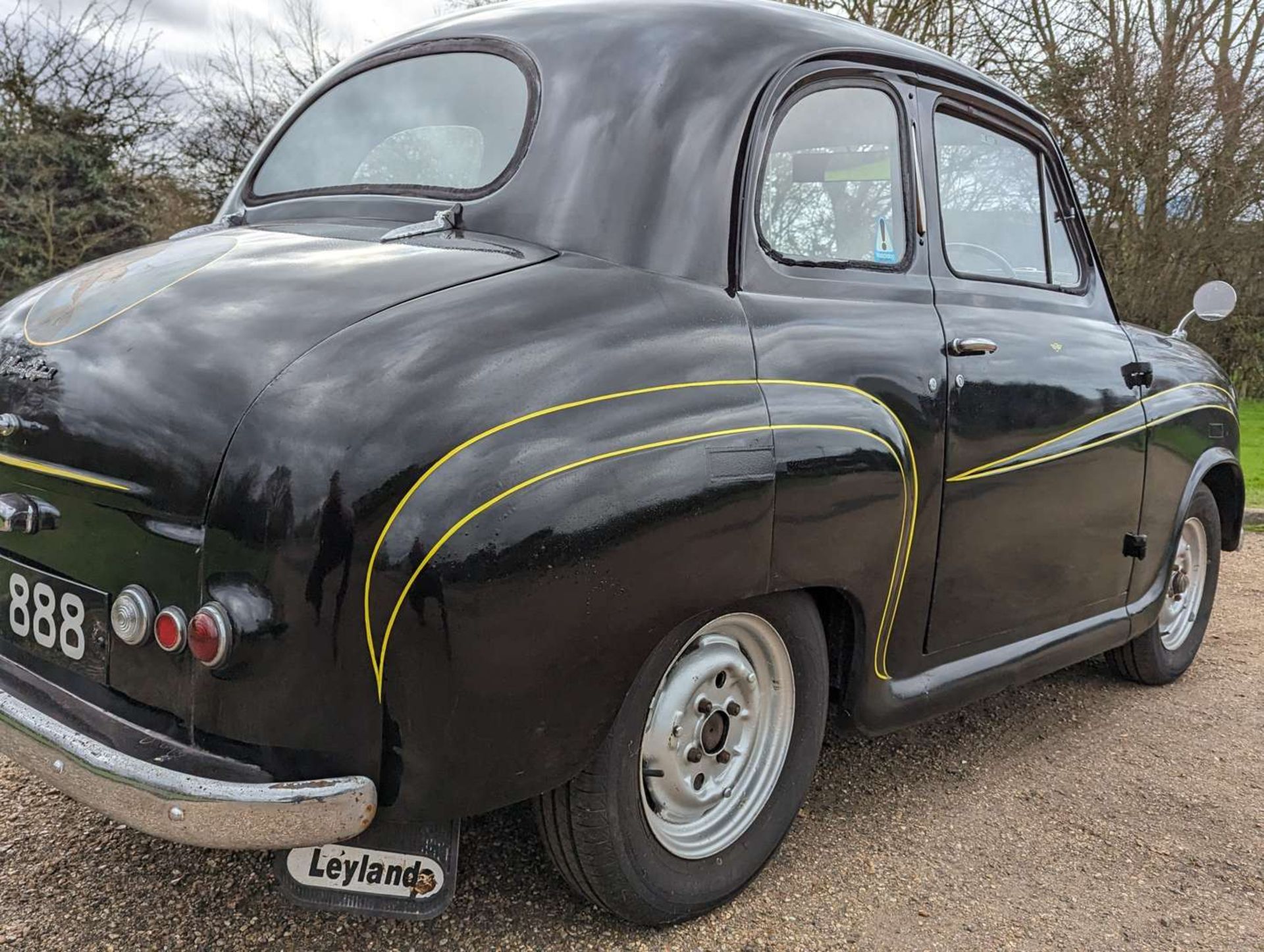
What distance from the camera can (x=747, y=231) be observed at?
8.02 ft

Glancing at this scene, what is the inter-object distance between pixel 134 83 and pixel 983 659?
17.7 metres

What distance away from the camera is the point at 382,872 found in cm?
200

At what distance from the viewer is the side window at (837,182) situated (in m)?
2.62

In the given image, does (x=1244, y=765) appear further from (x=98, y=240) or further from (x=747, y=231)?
(x=98, y=240)

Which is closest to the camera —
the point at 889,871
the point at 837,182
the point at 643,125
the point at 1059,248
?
the point at 643,125

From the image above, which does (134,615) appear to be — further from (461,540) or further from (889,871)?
(889,871)

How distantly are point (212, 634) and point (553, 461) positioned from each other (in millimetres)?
642

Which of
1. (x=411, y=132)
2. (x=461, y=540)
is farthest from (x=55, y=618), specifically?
(x=411, y=132)

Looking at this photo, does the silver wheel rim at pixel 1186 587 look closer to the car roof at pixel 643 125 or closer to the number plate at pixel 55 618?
the car roof at pixel 643 125

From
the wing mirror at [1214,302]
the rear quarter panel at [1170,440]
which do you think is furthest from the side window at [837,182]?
the wing mirror at [1214,302]

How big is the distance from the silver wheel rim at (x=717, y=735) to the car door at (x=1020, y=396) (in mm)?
574

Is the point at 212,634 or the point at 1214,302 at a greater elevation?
the point at 1214,302

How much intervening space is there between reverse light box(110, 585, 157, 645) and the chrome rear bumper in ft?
0.67

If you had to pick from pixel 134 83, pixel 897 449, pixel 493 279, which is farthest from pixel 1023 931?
pixel 134 83
